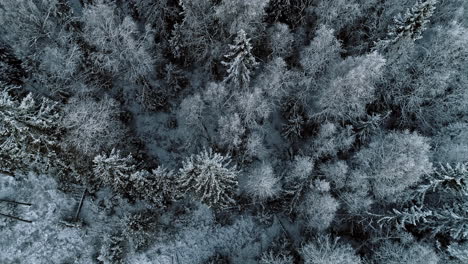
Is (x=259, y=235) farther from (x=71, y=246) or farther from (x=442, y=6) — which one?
(x=442, y=6)

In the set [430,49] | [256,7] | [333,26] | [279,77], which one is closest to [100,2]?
[256,7]

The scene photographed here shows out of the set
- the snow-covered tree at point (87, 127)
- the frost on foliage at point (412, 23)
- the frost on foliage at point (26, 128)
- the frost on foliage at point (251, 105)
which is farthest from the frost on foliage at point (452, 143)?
the frost on foliage at point (26, 128)

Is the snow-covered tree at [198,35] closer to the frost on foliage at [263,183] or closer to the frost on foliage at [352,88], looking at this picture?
the frost on foliage at [352,88]

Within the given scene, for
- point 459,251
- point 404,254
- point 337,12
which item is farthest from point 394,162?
point 337,12

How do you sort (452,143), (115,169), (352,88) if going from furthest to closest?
(452,143), (352,88), (115,169)

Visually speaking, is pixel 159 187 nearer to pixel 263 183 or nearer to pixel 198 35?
pixel 263 183

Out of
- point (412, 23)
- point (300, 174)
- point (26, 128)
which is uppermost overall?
point (412, 23)
